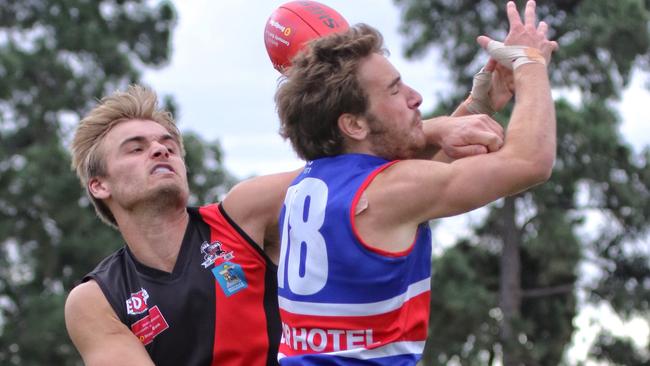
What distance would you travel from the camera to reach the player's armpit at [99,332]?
16.5 ft

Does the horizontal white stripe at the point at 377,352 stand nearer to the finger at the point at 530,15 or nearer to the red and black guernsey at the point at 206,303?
the finger at the point at 530,15

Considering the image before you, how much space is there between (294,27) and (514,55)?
142 centimetres

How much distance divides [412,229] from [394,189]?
143mm

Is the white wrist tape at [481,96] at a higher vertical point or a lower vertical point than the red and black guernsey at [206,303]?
higher

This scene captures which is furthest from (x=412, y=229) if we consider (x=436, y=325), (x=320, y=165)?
(x=436, y=325)

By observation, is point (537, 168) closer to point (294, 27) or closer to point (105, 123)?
point (294, 27)

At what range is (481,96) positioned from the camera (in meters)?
4.50

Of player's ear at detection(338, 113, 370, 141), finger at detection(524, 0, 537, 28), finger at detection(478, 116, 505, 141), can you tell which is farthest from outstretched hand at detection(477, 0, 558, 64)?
player's ear at detection(338, 113, 370, 141)

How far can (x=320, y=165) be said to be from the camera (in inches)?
162

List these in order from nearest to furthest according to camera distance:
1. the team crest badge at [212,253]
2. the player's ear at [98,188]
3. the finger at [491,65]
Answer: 1. the finger at [491,65]
2. the team crest badge at [212,253]
3. the player's ear at [98,188]

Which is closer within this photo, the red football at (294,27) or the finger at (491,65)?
the finger at (491,65)

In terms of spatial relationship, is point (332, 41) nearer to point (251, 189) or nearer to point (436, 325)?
point (251, 189)

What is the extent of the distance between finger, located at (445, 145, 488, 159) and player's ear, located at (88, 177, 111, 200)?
1926 millimetres

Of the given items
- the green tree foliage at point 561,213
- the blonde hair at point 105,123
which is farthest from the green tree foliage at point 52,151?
the blonde hair at point 105,123
